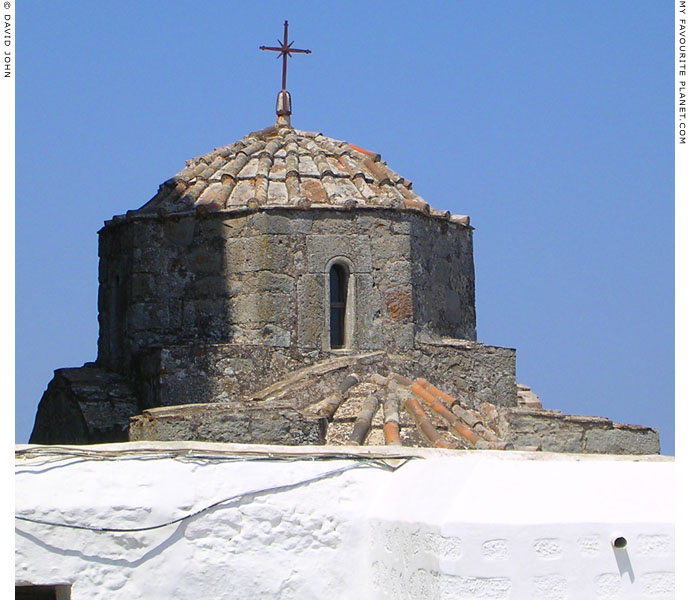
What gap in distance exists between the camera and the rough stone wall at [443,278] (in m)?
15.0

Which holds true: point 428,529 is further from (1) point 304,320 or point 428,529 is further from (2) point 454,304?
(2) point 454,304

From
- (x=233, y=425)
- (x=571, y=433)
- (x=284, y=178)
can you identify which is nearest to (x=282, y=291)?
(x=284, y=178)

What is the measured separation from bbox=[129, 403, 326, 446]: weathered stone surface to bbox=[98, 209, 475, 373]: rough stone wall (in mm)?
2008

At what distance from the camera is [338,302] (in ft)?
48.8

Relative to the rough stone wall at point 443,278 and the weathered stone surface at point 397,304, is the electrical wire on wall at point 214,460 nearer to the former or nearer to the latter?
the weathered stone surface at point 397,304

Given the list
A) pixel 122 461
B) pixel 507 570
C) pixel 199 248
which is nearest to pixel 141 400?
pixel 199 248

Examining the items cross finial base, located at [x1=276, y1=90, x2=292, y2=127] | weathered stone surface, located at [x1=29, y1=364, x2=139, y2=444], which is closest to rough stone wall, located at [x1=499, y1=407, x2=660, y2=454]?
weathered stone surface, located at [x1=29, y1=364, x2=139, y2=444]

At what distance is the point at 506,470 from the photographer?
743cm

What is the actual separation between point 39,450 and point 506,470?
235cm

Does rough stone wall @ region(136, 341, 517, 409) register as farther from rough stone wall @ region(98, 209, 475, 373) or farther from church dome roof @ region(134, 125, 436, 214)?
church dome roof @ region(134, 125, 436, 214)

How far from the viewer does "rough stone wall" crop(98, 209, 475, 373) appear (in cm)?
1470

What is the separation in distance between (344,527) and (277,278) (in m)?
7.17

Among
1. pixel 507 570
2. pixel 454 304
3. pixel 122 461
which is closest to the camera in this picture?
pixel 507 570

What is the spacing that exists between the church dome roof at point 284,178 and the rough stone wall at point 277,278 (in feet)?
0.54
